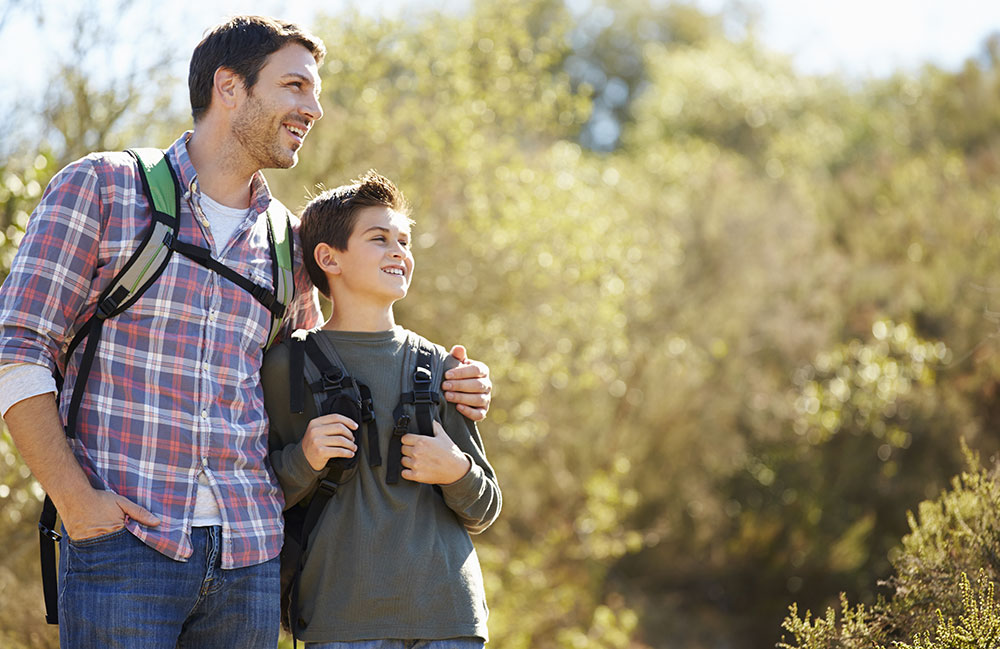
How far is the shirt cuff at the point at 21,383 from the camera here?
217 centimetres

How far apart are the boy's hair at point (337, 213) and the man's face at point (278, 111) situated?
22cm

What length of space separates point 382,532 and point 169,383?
632 millimetres

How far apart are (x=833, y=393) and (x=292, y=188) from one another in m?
6.34

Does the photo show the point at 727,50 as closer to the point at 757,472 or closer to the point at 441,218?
the point at 757,472

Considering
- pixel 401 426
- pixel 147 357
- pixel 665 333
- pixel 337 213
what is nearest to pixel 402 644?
pixel 401 426

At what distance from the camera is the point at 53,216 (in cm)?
225

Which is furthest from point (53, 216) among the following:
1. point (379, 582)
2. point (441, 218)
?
point (441, 218)

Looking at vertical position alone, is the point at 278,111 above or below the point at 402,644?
above

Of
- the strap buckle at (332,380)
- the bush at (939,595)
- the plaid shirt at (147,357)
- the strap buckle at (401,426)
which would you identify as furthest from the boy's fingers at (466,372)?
the bush at (939,595)

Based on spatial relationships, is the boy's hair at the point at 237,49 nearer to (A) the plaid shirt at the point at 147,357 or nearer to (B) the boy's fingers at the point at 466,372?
(A) the plaid shirt at the point at 147,357

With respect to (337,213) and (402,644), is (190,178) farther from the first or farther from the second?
(402,644)

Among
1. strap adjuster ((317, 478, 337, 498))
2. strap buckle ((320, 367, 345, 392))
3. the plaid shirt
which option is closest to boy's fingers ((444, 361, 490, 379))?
strap buckle ((320, 367, 345, 392))

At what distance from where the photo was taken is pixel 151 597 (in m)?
2.24

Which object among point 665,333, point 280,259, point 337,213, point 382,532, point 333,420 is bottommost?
point 382,532
